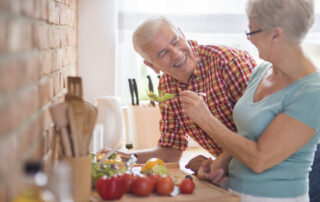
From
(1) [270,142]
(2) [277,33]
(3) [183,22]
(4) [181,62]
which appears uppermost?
(3) [183,22]

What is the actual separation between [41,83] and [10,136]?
0.41 metres

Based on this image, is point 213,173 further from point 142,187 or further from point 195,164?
point 142,187

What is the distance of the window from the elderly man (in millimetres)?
1697

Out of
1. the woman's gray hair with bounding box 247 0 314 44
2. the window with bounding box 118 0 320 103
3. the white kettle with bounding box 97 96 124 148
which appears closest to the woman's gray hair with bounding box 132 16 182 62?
the woman's gray hair with bounding box 247 0 314 44

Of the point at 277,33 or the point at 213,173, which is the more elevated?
the point at 277,33

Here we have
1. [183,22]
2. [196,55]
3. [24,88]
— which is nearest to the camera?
[24,88]

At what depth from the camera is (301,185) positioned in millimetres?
1464

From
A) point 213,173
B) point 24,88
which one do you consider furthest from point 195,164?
point 24,88

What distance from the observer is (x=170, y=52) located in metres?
1.78

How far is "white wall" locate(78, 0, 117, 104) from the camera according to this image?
338 centimetres

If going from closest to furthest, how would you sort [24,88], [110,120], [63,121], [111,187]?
[24,88] < [63,121] < [111,187] < [110,120]

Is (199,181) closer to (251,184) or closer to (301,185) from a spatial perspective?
(251,184)

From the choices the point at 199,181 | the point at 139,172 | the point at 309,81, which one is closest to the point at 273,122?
the point at 309,81

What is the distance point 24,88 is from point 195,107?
2.44 feet
